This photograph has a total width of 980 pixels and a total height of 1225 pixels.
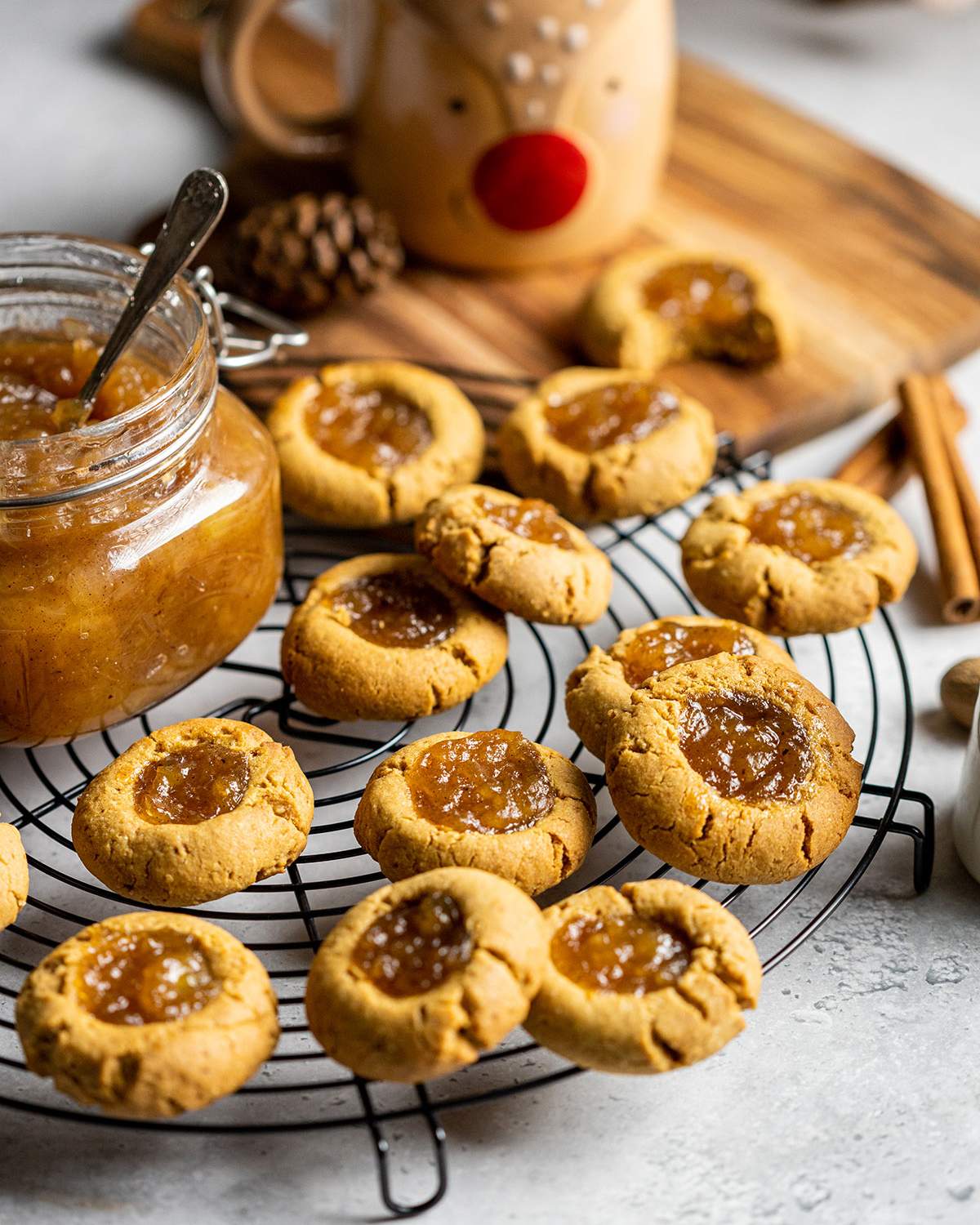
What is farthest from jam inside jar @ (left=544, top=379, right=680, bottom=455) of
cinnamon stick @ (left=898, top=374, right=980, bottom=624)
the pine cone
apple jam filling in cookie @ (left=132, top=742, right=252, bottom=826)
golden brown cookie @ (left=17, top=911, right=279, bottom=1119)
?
golden brown cookie @ (left=17, top=911, right=279, bottom=1119)

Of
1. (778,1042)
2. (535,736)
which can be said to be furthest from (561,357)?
(778,1042)

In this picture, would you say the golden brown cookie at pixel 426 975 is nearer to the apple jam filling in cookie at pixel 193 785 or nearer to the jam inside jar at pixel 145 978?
the jam inside jar at pixel 145 978

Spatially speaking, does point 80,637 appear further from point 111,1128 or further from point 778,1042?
point 778,1042

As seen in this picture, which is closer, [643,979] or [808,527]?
→ [643,979]

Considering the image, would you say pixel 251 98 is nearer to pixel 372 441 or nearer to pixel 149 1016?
pixel 372 441

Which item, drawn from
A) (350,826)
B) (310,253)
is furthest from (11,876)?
(310,253)
